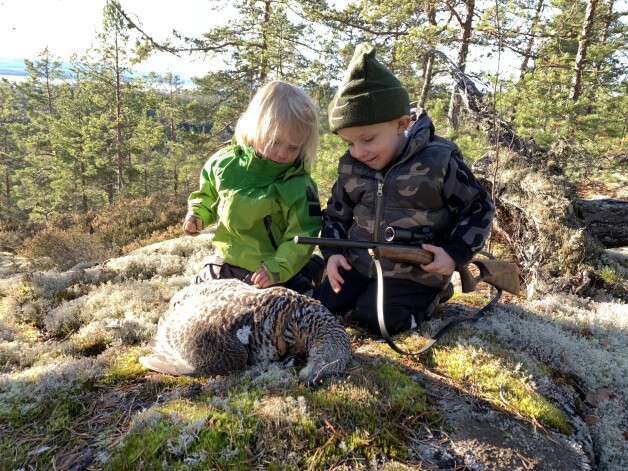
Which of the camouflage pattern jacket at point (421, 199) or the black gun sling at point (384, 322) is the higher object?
the camouflage pattern jacket at point (421, 199)

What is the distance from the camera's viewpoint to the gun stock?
3365 millimetres

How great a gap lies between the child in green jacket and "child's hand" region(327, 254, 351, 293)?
1.18 feet

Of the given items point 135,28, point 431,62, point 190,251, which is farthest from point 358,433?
point 431,62

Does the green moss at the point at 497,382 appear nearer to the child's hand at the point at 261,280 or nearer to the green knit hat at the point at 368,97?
the child's hand at the point at 261,280

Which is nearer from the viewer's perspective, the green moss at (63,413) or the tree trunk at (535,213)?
the green moss at (63,413)

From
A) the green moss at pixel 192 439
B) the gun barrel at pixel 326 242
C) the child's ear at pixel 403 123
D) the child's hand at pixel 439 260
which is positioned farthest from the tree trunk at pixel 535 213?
the green moss at pixel 192 439

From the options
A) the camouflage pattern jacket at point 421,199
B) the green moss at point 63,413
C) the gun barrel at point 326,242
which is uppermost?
the camouflage pattern jacket at point 421,199

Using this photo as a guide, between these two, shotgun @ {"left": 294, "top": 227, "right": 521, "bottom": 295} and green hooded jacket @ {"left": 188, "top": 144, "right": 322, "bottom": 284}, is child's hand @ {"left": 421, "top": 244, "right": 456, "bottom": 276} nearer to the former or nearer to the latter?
shotgun @ {"left": 294, "top": 227, "right": 521, "bottom": 295}

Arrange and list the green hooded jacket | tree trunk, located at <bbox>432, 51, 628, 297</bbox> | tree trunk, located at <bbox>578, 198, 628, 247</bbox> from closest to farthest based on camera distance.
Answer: the green hooded jacket < tree trunk, located at <bbox>432, 51, 628, 297</bbox> < tree trunk, located at <bbox>578, 198, 628, 247</bbox>

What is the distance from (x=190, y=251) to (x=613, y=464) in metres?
8.76

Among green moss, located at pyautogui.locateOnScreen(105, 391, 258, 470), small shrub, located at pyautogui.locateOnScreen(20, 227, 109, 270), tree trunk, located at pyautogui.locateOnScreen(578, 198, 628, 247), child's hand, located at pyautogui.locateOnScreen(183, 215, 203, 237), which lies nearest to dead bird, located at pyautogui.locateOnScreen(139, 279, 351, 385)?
green moss, located at pyautogui.locateOnScreen(105, 391, 258, 470)

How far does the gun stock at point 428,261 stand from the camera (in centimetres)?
337

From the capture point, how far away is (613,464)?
293 centimetres

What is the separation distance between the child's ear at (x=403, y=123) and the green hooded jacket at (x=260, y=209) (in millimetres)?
1194
